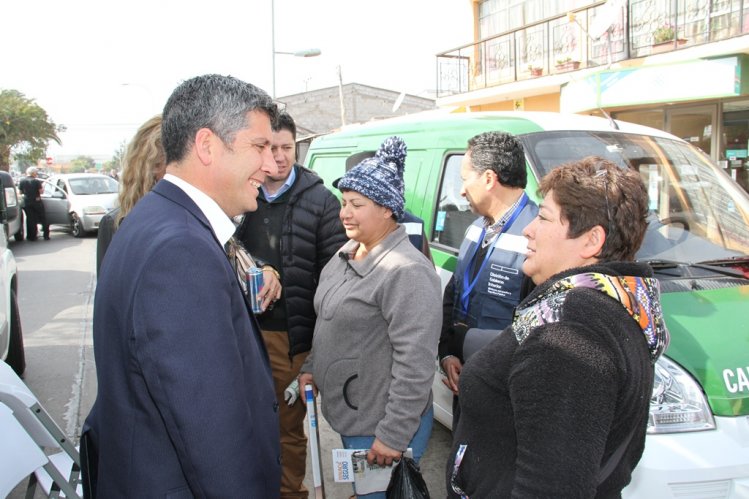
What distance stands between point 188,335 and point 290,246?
1.69m

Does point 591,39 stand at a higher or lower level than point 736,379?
higher

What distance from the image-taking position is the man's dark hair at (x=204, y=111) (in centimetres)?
151

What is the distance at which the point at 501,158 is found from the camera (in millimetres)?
2699

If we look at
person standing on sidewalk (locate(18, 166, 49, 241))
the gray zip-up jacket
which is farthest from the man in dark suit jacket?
person standing on sidewalk (locate(18, 166, 49, 241))

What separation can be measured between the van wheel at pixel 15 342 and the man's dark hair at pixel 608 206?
Result: 5.41 metres

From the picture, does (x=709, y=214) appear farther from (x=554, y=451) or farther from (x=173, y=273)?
(x=173, y=273)

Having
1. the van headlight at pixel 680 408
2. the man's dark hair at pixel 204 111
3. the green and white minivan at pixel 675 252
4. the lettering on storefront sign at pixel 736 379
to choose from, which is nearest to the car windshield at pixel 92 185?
the green and white minivan at pixel 675 252

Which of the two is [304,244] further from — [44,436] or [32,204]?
[32,204]

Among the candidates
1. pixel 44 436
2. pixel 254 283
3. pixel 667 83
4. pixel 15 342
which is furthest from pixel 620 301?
pixel 667 83

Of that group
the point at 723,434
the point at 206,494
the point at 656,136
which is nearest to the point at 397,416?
the point at 206,494

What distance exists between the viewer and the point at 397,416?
228 centimetres

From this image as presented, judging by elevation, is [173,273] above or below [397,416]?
above

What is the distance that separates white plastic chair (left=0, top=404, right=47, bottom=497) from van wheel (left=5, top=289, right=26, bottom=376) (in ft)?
11.8

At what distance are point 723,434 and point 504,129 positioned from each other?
2.00 metres
